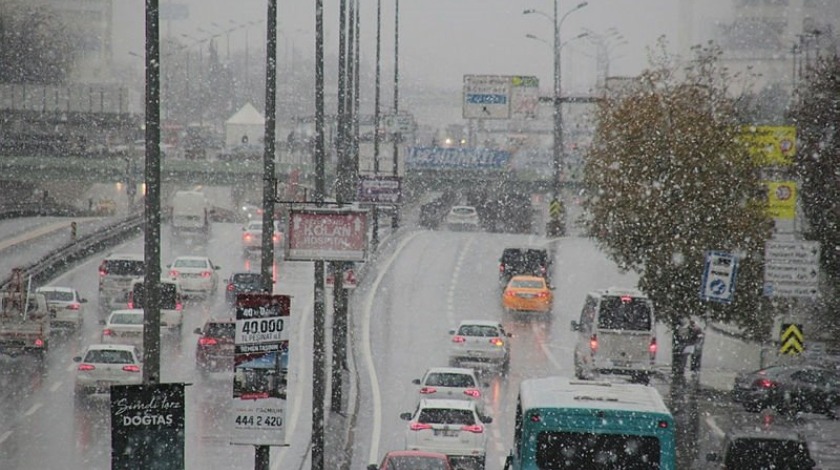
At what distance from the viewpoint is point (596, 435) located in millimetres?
17203

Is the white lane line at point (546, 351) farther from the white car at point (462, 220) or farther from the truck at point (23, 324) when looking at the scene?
the white car at point (462, 220)

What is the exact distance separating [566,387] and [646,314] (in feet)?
65.9

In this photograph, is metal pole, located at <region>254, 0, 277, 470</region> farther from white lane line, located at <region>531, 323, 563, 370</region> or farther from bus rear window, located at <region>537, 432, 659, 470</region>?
white lane line, located at <region>531, 323, 563, 370</region>

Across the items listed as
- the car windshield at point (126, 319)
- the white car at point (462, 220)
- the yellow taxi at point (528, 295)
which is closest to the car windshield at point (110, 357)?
the car windshield at point (126, 319)

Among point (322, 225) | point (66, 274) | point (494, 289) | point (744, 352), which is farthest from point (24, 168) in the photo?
point (322, 225)

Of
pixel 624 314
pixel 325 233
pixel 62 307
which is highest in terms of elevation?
pixel 325 233

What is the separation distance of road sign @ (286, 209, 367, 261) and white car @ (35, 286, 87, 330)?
2538 cm

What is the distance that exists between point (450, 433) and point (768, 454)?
5998 mm

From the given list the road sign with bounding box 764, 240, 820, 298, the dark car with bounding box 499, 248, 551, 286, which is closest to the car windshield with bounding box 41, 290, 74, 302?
the dark car with bounding box 499, 248, 551, 286

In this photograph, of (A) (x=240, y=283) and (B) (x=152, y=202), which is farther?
(A) (x=240, y=283)

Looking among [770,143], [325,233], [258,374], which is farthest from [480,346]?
[258,374]

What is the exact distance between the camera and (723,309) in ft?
134

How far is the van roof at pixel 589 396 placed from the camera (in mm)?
17375

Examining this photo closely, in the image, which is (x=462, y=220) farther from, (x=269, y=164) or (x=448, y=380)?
(x=269, y=164)
